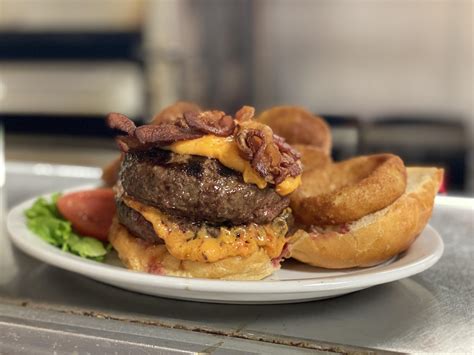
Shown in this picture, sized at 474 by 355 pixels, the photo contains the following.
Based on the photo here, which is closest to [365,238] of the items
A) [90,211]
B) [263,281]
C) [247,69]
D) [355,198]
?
[355,198]

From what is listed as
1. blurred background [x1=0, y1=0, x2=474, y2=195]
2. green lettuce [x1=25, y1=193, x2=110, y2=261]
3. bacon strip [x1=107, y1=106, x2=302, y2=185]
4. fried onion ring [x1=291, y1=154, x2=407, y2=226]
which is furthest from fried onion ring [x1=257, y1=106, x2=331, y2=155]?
blurred background [x1=0, y1=0, x2=474, y2=195]

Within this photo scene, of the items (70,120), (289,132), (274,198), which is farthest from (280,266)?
(70,120)

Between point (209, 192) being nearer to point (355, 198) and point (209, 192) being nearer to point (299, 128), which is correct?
point (355, 198)

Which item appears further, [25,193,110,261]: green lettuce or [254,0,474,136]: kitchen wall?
[254,0,474,136]: kitchen wall

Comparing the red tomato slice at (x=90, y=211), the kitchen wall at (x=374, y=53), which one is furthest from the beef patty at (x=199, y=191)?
the kitchen wall at (x=374, y=53)

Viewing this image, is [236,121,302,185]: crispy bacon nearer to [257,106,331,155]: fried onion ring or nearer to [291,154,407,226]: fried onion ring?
[291,154,407,226]: fried onion ring

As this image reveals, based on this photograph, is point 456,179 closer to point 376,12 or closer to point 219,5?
point 376,12

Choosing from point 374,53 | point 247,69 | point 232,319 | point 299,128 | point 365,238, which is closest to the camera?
point 232,319
